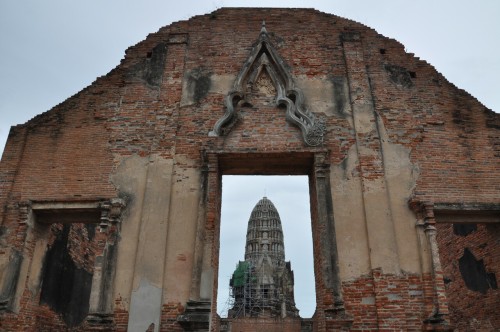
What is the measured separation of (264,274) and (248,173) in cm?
2699

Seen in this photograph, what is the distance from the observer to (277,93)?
8.29 m

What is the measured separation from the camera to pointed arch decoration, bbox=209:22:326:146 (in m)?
7.80

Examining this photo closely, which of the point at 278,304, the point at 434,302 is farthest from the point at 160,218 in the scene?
the point at 278,304

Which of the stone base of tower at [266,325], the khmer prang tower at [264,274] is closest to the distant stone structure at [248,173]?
the stone base of tower at [266,325]

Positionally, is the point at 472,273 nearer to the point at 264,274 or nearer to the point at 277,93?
the point at 277,93

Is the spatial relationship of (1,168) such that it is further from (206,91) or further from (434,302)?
(434,302)

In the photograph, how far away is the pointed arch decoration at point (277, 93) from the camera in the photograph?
307 inches

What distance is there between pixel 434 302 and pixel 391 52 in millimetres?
4986

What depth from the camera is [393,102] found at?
8.21 metres

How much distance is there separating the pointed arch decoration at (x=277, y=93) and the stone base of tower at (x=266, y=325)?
49.4 feet

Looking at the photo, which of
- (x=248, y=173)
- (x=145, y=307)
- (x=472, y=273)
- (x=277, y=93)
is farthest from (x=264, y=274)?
(x=145, y=307)

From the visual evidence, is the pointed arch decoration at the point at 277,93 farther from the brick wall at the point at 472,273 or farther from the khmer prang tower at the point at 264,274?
the khmer prang tower at the point at 264,274

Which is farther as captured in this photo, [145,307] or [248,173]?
[248,173]

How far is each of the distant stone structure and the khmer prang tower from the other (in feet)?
71.5
